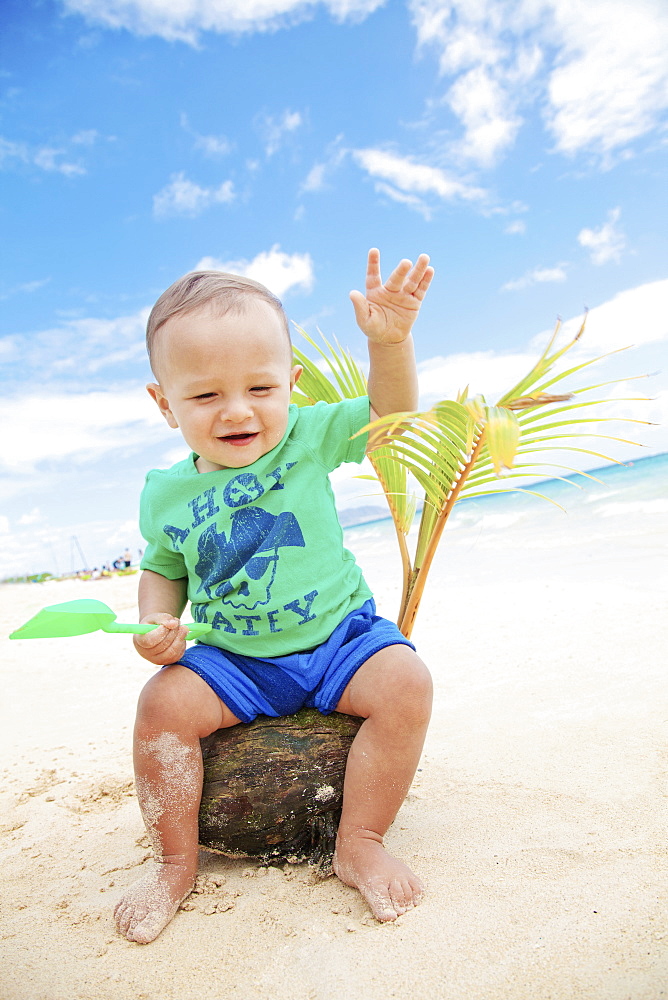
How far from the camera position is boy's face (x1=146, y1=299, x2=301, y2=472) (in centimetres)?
171

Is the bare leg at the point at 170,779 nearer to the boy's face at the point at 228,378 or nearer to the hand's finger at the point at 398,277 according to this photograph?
the boy's face at the point at 228,378

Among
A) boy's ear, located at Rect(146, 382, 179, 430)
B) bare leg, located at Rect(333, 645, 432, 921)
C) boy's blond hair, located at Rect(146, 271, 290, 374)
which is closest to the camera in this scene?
bare leg, located at Rect(333, 645, 432, 921)

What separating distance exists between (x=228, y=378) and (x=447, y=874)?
4.28ft

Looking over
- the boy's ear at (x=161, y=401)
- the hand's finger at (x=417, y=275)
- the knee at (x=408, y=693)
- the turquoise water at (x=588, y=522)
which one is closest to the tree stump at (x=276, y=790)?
the knee at (x=408, y=693)

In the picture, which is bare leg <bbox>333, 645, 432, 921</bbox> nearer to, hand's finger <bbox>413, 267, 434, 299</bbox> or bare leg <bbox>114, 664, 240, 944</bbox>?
bare leg <bbox>114, 664, 240, 944</bbox>

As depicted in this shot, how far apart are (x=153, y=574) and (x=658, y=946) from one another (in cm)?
151

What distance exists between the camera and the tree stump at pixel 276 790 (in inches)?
67.8

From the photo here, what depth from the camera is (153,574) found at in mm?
2062

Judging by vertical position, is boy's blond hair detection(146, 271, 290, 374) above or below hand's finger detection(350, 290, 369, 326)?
above

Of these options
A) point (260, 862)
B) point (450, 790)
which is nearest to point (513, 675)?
point (450, 790)

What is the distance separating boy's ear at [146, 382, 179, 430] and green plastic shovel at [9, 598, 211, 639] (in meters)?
0.58

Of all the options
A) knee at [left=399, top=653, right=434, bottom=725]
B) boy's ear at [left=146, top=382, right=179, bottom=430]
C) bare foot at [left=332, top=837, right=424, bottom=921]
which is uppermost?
boy's ear at [left=146, top=382, right=179, bottom=430]

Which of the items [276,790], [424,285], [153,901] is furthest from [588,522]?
[153,901]

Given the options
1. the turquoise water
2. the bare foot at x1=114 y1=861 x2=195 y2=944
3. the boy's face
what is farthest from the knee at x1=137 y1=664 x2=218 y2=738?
the turquoise water
